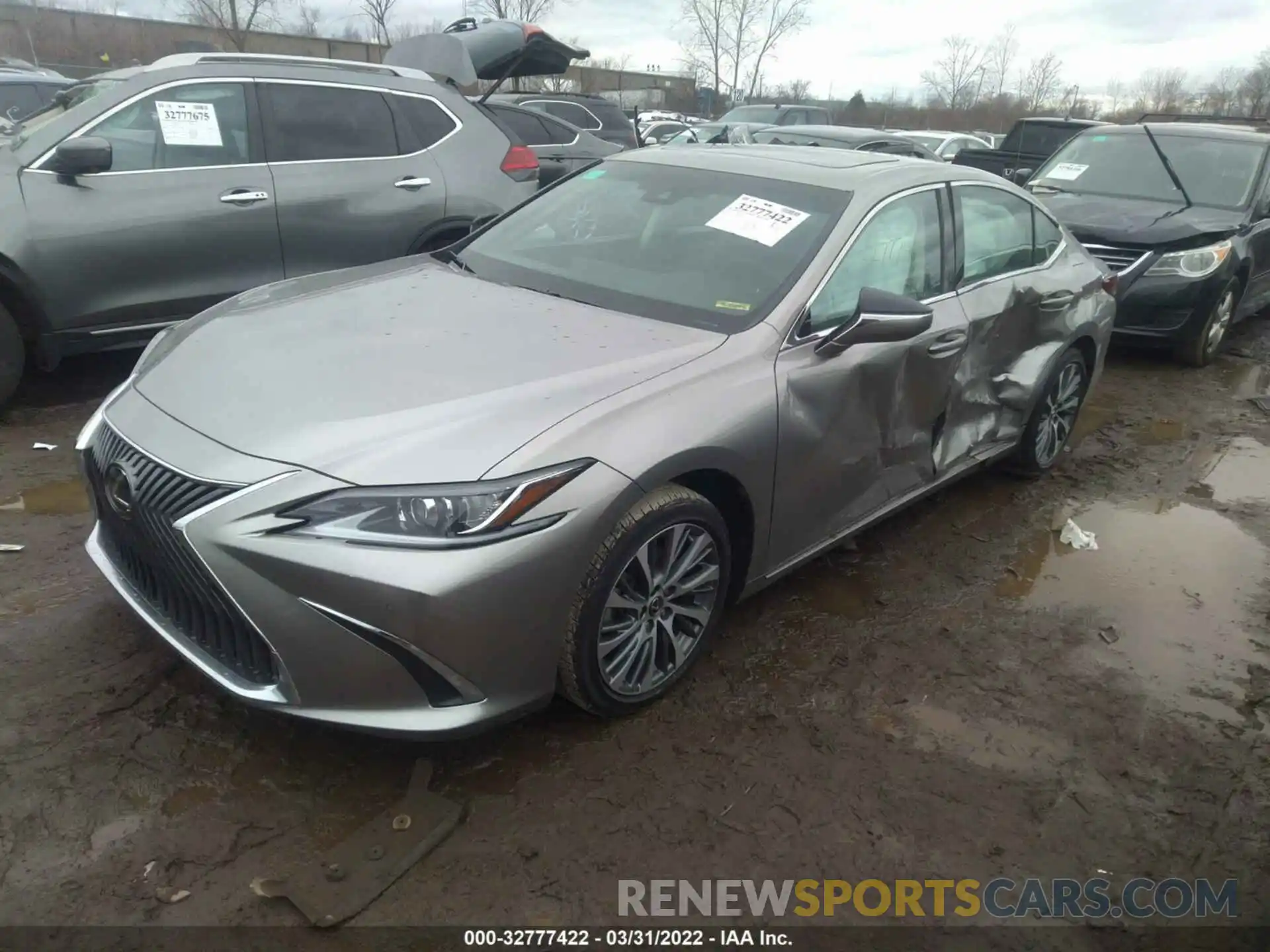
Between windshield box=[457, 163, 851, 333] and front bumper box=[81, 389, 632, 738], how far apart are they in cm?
96

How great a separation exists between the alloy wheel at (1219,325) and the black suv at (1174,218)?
1 centimetres

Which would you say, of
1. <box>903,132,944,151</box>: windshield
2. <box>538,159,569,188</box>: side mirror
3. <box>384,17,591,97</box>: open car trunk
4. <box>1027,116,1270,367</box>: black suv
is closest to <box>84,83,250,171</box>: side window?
<box>384,17,591,97</box>: open car trunk

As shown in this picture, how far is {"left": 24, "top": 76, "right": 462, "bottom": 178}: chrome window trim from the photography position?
15.2 ft

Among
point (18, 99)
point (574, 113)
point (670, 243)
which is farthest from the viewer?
point (574, 113)

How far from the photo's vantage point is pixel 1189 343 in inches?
279

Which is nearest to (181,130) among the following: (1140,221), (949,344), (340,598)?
(340,598)

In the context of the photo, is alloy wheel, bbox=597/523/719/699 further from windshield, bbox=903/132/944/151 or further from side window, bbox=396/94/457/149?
windshield, bbox=903/132/944/151

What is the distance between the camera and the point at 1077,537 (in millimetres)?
4379

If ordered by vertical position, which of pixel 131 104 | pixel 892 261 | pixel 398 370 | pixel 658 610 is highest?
pixel 131 104

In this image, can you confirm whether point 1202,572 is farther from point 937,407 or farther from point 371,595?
point 371,595

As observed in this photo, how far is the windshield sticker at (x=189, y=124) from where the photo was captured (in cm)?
488

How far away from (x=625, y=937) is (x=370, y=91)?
517cm

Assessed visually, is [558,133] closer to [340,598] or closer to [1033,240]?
[1033,240]

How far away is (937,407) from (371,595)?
2501 mm
